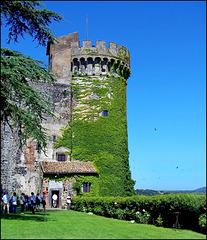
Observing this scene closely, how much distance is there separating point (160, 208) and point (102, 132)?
1541cm

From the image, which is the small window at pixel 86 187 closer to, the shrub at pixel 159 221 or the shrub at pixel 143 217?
the shrub at pixel 143 217

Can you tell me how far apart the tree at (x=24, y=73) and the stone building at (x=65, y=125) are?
31.9ft

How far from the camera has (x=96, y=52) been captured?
32312mm

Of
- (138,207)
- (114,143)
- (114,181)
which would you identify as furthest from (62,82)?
(138,207)

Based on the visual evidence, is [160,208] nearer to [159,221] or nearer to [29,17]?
[159,221]

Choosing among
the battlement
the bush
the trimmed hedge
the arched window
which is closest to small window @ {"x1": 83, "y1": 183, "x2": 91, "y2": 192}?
the arched window

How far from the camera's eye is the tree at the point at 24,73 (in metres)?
15.3

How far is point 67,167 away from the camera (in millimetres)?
28688

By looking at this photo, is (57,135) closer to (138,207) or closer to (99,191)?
(99,191)

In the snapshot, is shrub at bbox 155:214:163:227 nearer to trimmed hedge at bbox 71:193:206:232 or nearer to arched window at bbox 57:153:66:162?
trimmed hedge at bbox 71:193:206:232

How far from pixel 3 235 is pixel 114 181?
18841 millimetres

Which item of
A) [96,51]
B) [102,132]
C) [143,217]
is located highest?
[96,51]

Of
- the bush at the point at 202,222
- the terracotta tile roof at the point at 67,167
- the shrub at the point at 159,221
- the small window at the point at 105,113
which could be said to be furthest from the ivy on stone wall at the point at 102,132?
the bush at the point at 202,222

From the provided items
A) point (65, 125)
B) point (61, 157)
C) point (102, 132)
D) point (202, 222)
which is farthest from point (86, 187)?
point (202, 222)
